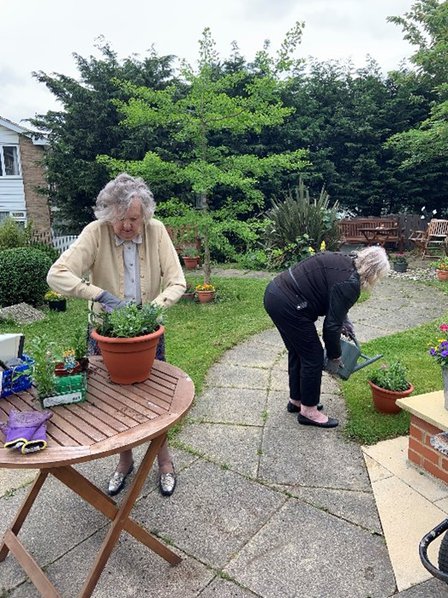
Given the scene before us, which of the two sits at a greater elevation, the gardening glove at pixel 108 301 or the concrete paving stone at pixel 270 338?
the gardening glove at pixel 108 301

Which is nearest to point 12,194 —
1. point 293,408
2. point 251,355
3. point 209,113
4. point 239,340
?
point 209,113

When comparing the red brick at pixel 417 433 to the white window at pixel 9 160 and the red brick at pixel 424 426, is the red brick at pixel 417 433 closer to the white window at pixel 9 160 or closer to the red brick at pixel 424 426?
the red brick at pixel 424 426

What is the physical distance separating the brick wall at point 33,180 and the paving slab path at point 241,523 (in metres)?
15.6

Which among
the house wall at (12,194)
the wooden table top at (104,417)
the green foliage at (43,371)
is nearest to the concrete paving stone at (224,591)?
the wooden table top at (104,417)

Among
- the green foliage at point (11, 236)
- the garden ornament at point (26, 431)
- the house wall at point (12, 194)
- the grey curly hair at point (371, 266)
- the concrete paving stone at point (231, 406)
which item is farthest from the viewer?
the house wall at point (12, 194)

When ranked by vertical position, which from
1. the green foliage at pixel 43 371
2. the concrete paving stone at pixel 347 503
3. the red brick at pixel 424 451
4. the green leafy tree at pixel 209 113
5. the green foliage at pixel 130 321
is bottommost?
the concrete paving stone at pixel 347 503

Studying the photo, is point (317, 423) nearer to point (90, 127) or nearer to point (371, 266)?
point (371, 266)

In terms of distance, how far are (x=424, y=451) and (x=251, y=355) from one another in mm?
2330

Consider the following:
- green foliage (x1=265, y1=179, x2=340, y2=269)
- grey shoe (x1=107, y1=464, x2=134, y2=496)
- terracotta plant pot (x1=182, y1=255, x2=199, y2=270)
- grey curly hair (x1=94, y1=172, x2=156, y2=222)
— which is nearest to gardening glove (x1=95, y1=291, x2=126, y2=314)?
grey curly hair (x1=94, y1=172, x2=156, y2=222)

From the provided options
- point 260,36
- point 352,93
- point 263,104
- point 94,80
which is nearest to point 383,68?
point 352,93

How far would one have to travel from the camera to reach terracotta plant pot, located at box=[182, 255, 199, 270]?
1002 cm

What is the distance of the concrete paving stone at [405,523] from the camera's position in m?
1.88

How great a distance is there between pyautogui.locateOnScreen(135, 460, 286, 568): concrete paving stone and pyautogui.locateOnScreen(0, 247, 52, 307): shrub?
5.33m

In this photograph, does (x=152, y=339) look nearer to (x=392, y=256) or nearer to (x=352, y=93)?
(x=392, y=256)
